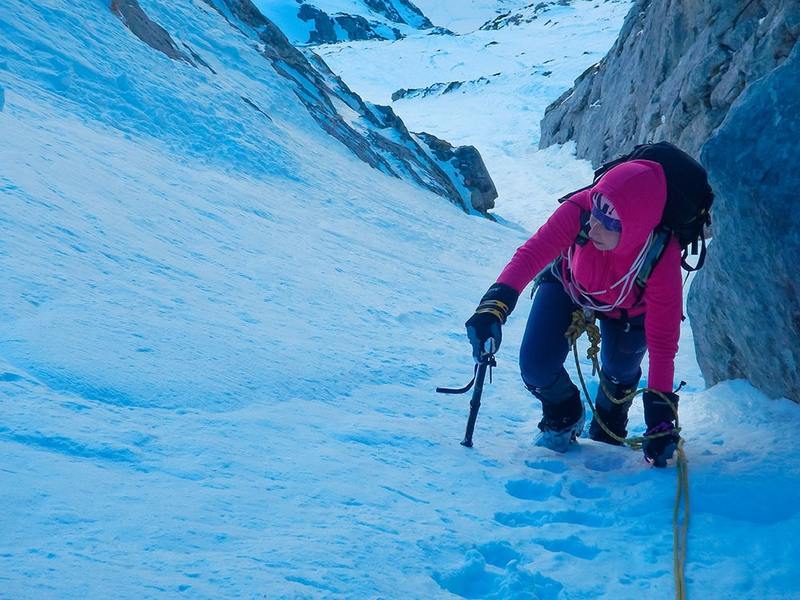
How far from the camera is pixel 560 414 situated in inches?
136

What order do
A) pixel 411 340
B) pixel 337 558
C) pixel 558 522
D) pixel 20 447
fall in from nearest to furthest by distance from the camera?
pixel 337 558, pixel 20 447, pixel 558 522, pixel 411 340

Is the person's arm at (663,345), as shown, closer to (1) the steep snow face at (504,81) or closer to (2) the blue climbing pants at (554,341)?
(2) the blue climbing pants at (554,341)

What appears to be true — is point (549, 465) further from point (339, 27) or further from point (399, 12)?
point (399, 12)

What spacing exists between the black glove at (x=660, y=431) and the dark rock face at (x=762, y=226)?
695 millimetres

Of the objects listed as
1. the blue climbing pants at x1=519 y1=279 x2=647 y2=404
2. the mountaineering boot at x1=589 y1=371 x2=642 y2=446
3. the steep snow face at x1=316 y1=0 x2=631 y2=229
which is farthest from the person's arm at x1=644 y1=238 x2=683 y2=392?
the steep snow face at x1=316 y1=0 x2=631 y2=229

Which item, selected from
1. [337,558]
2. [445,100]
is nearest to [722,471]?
[337,558]

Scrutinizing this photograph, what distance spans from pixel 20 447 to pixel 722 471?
2.82 metres

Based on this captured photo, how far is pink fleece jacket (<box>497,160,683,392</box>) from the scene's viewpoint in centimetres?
282

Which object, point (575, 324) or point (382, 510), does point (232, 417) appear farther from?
point (575, 324)

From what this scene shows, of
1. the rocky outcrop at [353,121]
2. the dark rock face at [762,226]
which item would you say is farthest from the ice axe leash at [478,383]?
the rocky outcrop at [353,121]

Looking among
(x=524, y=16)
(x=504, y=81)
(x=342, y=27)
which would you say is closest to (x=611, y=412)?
(x=504, y=81)

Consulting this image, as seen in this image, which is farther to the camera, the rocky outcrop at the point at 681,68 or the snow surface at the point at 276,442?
the rocky outcrop at the point at 681,68

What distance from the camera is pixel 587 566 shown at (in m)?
2.36

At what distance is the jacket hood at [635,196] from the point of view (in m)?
2.80
